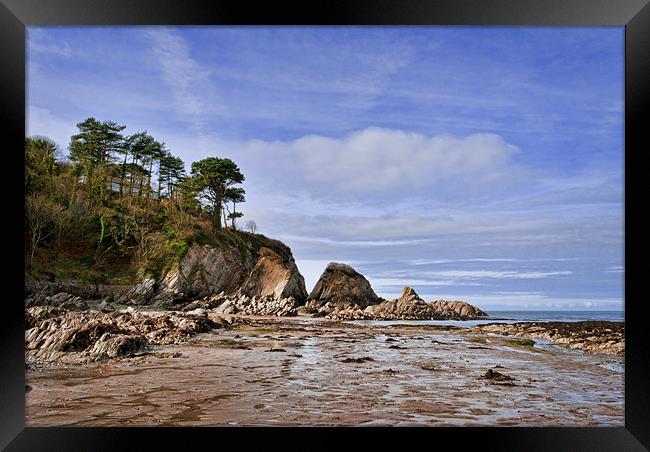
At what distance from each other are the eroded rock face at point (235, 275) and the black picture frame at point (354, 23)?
50.5ft

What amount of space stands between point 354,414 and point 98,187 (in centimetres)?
2042

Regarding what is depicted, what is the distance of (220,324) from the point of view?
38.3 feet

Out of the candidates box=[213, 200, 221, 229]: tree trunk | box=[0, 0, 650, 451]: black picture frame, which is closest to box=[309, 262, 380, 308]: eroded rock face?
box=[213, 200, 221, 229]: tree trunk

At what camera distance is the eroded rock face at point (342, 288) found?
22578 mm

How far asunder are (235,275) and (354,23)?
62.1 feet

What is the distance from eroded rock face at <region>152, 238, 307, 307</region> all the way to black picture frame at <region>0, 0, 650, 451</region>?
15387 millimetres

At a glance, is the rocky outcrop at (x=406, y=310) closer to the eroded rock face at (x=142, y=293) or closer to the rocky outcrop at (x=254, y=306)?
the rocky outcrop at (x=254, y=306)

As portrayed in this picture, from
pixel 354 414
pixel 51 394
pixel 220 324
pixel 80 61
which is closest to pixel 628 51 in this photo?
pixel 354 414

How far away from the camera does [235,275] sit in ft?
71.2

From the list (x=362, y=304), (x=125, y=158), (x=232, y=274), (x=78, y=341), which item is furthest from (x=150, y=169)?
(x=78, y=341)

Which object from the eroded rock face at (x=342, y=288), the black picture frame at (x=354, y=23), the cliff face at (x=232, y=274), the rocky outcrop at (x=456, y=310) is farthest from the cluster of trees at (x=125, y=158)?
the black picture frame at (x=354, y=23)

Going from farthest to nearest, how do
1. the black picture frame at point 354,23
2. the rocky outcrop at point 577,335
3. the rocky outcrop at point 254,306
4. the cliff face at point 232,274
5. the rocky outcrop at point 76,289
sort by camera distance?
the cliff face at point 232,274, the rocky outcrop at point 254,306, the rocky outcrop at point 76,289, the rocky outcrop at point 577,335, the black picture frame at point 354,23

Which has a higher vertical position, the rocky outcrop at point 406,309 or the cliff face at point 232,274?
the cliff face at point 232,274

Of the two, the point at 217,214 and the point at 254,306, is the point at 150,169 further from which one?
the point at 254,306
